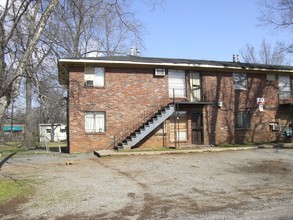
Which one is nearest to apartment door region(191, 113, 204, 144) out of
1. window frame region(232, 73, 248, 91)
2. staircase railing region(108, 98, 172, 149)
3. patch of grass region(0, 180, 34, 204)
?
staircase railing region(108, 98, 172, 149)

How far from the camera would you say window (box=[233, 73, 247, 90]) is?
2331cm

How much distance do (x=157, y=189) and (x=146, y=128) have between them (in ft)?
34.6

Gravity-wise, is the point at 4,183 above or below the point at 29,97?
below

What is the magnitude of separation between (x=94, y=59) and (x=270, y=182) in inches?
497

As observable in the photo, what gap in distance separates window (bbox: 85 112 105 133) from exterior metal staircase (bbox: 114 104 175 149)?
148 cm

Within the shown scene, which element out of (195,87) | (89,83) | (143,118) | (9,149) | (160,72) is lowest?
(9,149)

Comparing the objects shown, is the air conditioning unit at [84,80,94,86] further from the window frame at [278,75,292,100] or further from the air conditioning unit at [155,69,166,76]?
the window frame at [278,75,292,100]

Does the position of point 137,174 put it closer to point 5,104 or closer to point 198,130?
point 5,104

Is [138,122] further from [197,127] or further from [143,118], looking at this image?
[197,127]

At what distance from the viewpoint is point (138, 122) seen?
20438 millimetres

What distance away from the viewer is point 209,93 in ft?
73.0

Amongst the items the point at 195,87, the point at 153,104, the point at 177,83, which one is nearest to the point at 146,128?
the point at 153,104

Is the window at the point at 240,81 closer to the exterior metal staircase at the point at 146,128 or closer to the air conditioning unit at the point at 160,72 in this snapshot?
the air conditioning unit at the point at 160,72

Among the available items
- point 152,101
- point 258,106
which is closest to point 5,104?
point 152,101
